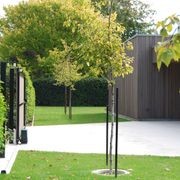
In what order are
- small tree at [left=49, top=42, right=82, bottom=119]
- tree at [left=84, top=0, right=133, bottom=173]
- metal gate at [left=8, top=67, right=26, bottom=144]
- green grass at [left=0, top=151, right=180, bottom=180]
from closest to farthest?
green grass at [left=0, top=151, right=180, bottom=180] < tree at [left=84, top=0, right=133, bottom=173] < metal gate at [left=8, top=67, right=26, bottom=144] < small tree at [left=49, top=42, right=82, bottom=119]

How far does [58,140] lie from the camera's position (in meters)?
14.8

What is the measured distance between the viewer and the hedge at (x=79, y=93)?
4212 centimetres

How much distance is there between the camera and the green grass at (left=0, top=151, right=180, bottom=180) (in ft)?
25.9

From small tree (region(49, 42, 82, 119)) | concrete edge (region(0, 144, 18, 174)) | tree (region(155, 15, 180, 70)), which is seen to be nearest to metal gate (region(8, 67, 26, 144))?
concrete edge (region(0, 144, 18, 174))

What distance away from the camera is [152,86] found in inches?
961

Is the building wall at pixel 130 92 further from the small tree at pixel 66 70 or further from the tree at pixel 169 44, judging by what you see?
the tree at pixel 169 44

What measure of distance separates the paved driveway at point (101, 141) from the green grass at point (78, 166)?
1.32m

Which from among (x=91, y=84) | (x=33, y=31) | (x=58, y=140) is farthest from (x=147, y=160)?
(x=33, y=31)

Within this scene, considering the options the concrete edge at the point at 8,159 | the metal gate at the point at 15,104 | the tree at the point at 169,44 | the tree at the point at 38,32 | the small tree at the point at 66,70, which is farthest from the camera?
the tree at the point at 38,32

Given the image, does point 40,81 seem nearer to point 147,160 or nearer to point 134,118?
point 134,118

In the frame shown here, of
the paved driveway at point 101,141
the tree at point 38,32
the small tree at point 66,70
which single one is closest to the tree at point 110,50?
the paved driveway at point 101,141

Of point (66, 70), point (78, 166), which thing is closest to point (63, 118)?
point (66, 70)

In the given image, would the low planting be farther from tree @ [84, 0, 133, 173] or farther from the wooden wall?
tree @ [84, 0, 133, 173]

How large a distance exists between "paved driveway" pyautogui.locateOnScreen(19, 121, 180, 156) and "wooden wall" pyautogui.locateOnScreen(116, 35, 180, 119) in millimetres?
5277
